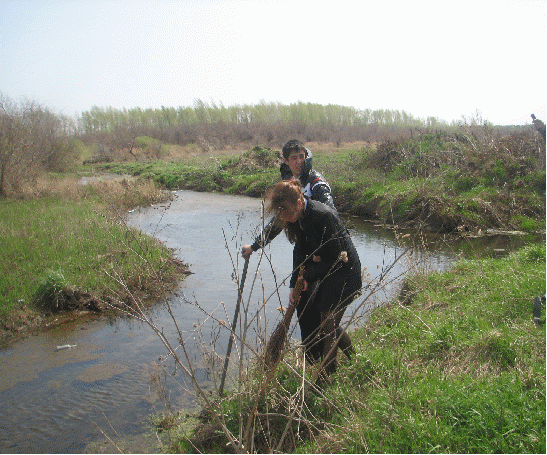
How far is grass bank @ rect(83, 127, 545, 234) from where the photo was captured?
11.7 m

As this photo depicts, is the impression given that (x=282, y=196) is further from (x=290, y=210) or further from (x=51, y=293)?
(x=51, y=293)

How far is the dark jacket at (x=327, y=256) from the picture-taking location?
3.39m

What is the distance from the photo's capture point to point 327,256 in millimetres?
3496

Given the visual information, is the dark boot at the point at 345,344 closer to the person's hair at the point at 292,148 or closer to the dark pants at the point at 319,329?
the dark pants at the point at 319,329

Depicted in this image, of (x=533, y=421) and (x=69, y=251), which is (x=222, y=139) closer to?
(x=69, y=251)

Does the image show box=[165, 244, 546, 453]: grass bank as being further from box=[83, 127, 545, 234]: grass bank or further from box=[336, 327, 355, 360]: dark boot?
box=[83, 127, 545, 234]: grass bank

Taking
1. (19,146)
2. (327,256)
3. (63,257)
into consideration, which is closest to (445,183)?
(63,257)

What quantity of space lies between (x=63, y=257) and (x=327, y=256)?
619 cm

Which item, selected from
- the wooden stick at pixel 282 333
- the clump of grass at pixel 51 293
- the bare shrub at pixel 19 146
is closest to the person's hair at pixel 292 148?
the wooden stick at pixel 282 333

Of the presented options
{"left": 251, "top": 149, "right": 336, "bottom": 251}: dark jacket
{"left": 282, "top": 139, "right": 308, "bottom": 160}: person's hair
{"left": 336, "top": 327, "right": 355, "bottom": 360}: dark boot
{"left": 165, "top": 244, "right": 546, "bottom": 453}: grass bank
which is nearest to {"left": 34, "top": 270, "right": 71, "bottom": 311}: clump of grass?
{"left": 165, "top": 244, "right": 546, "bottom": 453}: grass bank

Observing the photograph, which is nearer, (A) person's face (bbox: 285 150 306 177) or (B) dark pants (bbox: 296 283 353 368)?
(B) dark pants (bbox: 296 283 353 368)

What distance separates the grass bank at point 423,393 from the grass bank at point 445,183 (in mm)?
3638

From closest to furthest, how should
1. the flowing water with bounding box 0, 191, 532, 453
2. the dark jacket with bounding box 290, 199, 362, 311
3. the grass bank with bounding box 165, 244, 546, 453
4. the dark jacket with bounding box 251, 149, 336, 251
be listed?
the grass bank with bounding box 165, 244, 546, 453
the dark jacket with bounding box 290, 199, 362, 311
the dark jacket with bounding box 251, 149, 336, 251
the flowing water with bounding box 0, 191, 532, 453

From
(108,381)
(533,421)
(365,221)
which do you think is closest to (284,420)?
(533,421)
